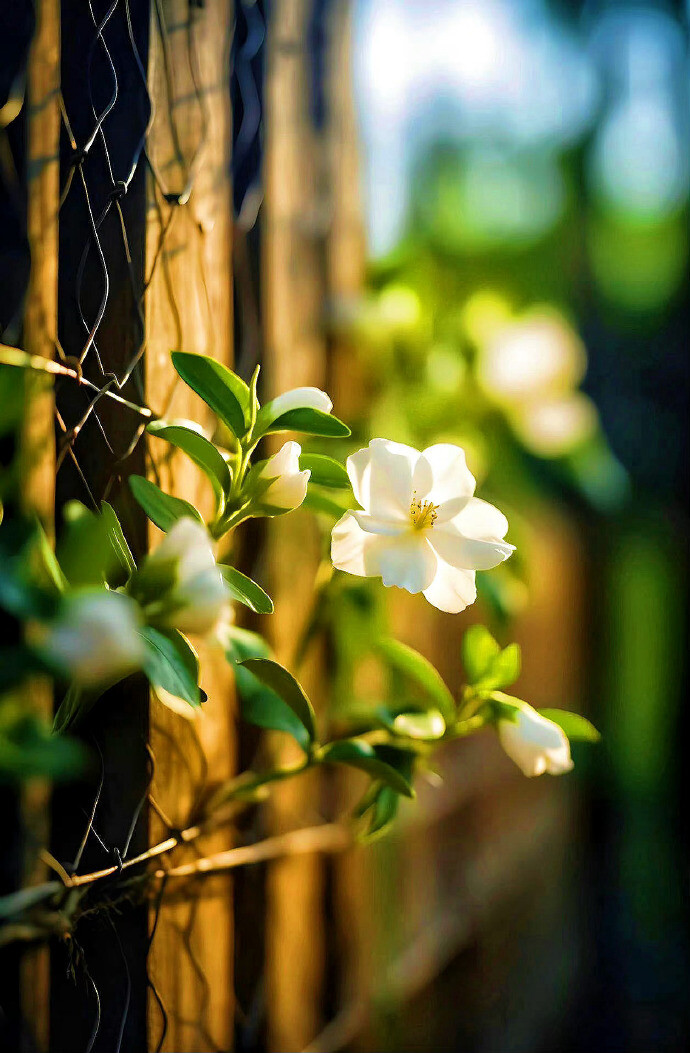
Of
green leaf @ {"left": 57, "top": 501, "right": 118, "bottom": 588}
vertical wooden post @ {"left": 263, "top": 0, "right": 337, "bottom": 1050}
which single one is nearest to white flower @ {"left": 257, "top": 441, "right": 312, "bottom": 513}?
green leaf @ {"left": 57, "top": 501, "right": 118, "bottom": 588}

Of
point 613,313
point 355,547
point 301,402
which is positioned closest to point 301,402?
point 301,402

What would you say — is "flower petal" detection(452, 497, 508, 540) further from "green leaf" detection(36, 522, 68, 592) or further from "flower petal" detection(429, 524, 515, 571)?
"green leaf" detection(36, 522, 68, 592)

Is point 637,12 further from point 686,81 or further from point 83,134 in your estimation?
point 83,134

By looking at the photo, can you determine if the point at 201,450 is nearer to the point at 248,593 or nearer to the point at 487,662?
the point at 248,593

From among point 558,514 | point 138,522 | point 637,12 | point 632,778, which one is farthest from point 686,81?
point 138,522

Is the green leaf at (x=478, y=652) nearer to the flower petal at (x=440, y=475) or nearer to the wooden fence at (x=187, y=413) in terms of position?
the flower petal at (x=440, y=475)
